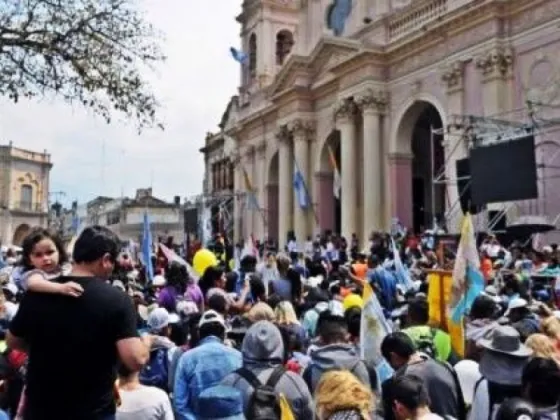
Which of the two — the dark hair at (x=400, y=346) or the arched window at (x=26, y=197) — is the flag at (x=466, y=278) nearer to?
the dark hair at (x=400, y=346)

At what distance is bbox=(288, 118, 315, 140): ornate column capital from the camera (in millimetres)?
33031

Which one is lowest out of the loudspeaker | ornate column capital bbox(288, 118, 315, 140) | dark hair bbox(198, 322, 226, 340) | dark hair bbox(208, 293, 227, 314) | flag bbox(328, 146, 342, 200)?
dark hair bbox(198, 322, 226, 340)

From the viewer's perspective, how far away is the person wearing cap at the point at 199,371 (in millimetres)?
5285

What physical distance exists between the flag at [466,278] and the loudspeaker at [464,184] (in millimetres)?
12985

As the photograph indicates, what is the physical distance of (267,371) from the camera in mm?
4844

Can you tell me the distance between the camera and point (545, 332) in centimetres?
579

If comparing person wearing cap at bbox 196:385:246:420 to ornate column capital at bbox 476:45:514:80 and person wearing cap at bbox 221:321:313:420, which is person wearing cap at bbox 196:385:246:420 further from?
ornate column capital at bbox 476:45:514:80

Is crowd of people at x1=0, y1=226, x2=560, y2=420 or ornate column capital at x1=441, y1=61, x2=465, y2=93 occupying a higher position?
ornate column capital at x1=441, y1=61, x2=465, y2=93

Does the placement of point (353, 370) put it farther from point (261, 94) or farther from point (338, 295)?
point (261, 94)

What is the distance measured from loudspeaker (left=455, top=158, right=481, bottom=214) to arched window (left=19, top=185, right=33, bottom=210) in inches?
2265

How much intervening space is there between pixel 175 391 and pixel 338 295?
202 inches

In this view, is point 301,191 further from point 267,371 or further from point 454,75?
point 267,371

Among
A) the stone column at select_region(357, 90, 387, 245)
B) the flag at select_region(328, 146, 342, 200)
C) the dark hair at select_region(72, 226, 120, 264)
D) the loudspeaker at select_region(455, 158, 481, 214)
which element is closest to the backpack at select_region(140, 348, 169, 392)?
the dark hair at select_region(72, 226, 120, 264)

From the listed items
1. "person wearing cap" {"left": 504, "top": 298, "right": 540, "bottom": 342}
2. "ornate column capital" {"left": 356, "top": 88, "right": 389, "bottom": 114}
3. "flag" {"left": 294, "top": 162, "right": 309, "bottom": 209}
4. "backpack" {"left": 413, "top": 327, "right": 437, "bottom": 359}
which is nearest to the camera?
"backpack" {"left": 413, "top": 327, "right": 437, "bottom": 359}
